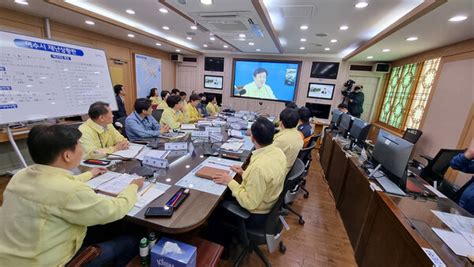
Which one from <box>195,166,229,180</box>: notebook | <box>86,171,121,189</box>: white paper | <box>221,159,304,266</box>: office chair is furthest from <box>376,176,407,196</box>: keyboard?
<box>86,171,121,189</box>: white paper

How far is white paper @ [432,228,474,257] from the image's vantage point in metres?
0.93

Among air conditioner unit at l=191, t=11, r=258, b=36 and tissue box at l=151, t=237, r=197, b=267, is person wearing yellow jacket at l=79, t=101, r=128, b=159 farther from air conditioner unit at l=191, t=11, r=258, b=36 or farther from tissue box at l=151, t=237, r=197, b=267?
air conditioner unit at l=191, t=11, r=258, b=36

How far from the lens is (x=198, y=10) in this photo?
276 centimetres

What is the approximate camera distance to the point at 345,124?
10.5ft

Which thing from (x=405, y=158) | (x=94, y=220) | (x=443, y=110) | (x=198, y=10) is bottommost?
(x=94, y=220)

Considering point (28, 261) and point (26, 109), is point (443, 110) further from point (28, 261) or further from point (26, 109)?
point (26, 109)

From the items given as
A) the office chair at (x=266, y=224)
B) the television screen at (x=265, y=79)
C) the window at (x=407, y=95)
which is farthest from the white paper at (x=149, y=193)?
the television screen at (x=265, y=79)

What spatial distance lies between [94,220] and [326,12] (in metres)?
3.26

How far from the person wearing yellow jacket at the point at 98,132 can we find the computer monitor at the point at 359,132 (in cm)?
276

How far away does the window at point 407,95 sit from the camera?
3670 millimetres

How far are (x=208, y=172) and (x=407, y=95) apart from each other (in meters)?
5.03

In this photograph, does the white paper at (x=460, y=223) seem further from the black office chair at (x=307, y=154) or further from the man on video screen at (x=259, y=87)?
the man on video screen at (x=259, y=87)

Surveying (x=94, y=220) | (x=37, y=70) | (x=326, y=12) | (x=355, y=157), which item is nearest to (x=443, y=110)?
(x=355, y=157)

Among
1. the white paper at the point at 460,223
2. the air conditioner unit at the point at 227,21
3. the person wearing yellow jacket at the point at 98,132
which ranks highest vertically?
the air conditioner unit at the point at 227,21
